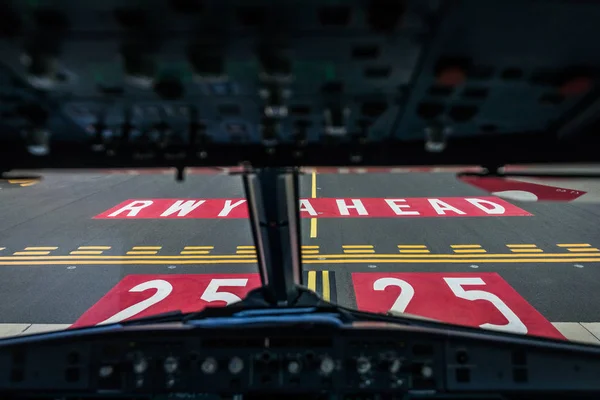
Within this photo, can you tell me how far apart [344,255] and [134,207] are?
17.8 feet

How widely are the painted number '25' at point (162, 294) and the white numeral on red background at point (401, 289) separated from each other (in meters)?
1.79

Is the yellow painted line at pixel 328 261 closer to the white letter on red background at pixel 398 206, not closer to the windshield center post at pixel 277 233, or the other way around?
the white letter on red background at pixel 398 206

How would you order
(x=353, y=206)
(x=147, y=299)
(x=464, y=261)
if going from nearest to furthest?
(x=147, y=299) < (x=464, y=261) < (x=353, y=206)

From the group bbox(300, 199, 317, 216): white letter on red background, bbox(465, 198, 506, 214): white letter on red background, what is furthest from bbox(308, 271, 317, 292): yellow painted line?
bbox(465, 198, 506, 214): white letter on red background

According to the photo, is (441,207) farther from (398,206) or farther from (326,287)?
(326,287)

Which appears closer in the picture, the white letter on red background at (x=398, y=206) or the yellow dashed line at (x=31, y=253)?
the yellow dashed line at (x=31, y=253)

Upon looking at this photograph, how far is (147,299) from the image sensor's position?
5.02 meters

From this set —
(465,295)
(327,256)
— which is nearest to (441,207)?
(327,256)

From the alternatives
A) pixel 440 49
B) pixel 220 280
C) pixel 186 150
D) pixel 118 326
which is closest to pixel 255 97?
pixel 186 150

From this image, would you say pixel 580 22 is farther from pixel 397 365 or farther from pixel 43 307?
pixel 43 307

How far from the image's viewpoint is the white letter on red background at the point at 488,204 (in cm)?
876

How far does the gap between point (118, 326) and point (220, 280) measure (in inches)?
135

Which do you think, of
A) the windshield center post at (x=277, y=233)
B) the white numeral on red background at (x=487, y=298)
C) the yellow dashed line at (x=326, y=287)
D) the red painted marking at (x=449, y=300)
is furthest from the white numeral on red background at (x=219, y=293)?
the white numeral on red background at (x=487, y=298)

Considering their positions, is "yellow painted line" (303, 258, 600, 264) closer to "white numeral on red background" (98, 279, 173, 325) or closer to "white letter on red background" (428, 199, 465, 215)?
"white numeral on red background" (98, 279, 173, 325)
